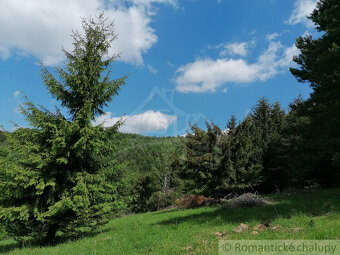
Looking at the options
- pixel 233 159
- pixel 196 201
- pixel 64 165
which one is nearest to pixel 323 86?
pixel 233 159

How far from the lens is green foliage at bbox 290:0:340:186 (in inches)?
480

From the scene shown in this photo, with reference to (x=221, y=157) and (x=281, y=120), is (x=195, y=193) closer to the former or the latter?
(x=221, y=157)

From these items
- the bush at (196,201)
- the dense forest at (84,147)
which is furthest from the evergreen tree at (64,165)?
the bush at (196,201)

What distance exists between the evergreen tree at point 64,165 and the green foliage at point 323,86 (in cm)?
1099

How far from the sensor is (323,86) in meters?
14.0

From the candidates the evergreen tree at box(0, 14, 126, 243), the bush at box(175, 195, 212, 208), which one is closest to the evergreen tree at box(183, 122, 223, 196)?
the bush at box(175, 195, 212, 208)

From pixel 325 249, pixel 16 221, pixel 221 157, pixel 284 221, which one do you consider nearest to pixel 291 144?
pixel 221 157

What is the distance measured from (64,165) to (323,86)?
590 inches

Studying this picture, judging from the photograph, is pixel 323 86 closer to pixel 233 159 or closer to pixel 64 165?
pixel 233 159

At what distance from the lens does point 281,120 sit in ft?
93.5

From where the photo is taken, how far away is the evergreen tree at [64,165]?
11.4 meters

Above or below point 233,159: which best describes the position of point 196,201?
below

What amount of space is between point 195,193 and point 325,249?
671 inches

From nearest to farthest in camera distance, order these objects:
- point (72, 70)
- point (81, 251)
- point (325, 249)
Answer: point (325, 249)
point (81, 251)
point (72, 70)
